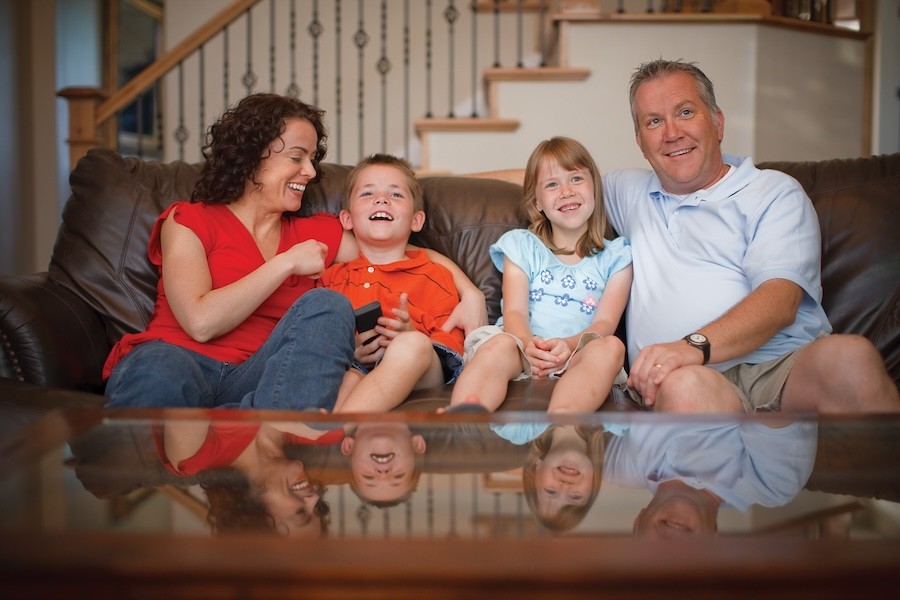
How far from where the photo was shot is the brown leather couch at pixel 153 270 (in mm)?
1957

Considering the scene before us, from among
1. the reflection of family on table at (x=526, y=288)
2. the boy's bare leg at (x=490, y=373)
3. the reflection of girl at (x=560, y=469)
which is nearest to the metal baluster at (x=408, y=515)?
the reflection of girl at (x=560, y=469)

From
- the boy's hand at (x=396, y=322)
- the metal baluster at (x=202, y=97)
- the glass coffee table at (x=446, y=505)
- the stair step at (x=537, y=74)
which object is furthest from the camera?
the metal baluster at (x=202, y=97)

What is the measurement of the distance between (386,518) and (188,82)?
16.3 feet

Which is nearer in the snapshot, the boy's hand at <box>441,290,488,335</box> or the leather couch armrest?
the leather couch armrest

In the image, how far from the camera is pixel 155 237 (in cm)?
212

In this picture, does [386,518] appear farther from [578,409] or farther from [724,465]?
[578,409]

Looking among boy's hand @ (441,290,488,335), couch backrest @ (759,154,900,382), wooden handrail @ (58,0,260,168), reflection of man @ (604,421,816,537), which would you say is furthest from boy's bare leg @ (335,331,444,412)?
wooden handrail @ (58,0,260,168)

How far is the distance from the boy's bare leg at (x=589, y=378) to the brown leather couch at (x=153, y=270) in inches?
4.7

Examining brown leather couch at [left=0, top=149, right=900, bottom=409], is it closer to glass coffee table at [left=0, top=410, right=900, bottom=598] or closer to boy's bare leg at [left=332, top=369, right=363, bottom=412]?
boy's bare leg at [left=332, top=369, right=363, bottom=412]

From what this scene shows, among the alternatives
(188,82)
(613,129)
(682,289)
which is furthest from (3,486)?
(188,82)

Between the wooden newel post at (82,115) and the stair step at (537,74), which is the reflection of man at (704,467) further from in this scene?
the wooden newel post at (82,115)

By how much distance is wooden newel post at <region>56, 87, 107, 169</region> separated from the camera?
428cm

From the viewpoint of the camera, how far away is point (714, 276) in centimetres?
201

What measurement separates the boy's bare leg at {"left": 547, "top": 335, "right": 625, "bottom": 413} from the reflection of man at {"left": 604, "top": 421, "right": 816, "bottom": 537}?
510mm
